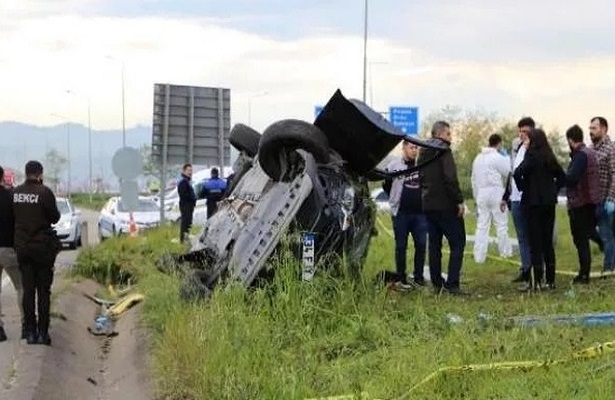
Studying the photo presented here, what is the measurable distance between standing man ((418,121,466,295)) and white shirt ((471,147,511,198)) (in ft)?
9.35

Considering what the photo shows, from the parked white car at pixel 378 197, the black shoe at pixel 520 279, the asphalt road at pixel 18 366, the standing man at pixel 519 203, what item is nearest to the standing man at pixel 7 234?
the asphalt road at pixel 18 366

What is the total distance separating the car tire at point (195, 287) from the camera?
9.80m

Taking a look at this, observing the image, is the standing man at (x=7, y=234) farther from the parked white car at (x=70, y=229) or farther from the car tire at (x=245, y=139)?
the parked white car at (x=70, y=229)

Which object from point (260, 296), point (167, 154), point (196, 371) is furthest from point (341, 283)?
point (167, 154)

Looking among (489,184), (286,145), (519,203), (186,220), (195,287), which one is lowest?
(186,220)

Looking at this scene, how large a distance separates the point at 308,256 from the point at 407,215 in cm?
329

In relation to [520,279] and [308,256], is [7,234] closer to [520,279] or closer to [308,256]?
[308,256]

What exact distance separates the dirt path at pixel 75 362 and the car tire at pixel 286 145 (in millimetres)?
2215

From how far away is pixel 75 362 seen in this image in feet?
33.6

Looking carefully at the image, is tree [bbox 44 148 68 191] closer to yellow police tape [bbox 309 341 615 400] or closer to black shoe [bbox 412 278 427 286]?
black shoe [bbox 412 278 427 286]

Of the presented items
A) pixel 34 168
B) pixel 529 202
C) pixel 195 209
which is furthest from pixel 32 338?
pixel 195 209

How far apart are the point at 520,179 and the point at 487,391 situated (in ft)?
16.7

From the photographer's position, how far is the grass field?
6.11 metres

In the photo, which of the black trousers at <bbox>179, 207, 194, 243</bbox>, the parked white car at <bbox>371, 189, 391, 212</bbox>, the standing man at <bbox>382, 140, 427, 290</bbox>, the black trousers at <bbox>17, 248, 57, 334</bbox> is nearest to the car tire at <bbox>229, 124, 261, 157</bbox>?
the parked white car at <bbox>371, 189, 391, 212</bbox>
